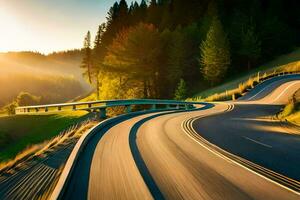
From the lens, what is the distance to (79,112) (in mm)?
35938

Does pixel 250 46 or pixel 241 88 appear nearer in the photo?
pixel 241 88

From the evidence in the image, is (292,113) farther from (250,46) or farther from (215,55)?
(250,46)

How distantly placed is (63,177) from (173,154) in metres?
4.76

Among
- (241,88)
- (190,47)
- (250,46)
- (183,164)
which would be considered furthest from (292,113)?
(250,46)

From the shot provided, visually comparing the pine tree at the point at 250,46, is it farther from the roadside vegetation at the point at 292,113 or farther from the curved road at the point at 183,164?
the curved road at the point at 183,164

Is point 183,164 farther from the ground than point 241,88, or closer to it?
closer to it

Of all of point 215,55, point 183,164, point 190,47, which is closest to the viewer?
point 183,164

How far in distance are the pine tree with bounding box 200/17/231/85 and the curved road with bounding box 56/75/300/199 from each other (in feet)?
149

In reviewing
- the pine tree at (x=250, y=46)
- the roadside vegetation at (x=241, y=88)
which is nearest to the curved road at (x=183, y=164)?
the roadside vegetation at (x=241, y=88)

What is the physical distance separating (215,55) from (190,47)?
8.26 metres

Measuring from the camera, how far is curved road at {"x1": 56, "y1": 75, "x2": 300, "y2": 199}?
7913 millimetres

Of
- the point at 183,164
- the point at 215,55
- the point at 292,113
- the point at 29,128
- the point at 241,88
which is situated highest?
the point at 215,55

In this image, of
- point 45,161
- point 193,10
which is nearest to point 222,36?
point 193,10

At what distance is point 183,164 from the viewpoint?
10.7 m
